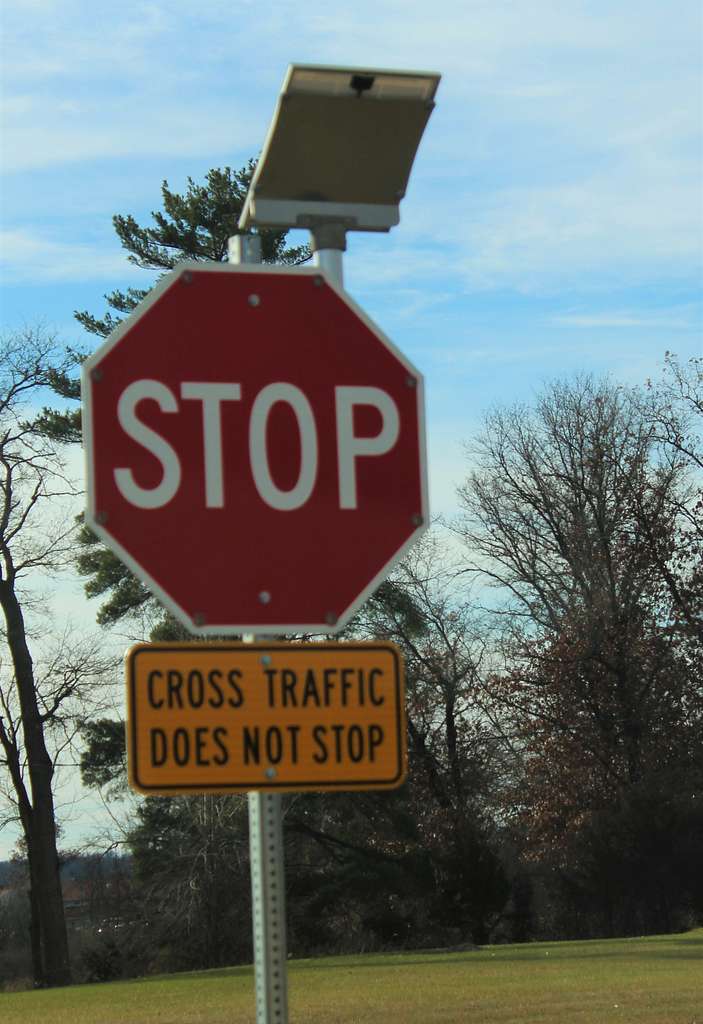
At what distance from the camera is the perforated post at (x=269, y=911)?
2707 millimetres

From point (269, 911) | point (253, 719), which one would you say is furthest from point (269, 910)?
point (253, 719)

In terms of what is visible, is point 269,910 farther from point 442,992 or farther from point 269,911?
point 442,992

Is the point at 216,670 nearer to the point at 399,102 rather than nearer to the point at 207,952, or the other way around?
the point at 399,102

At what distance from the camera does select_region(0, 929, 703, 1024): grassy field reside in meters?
15.4

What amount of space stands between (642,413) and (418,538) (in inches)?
1713

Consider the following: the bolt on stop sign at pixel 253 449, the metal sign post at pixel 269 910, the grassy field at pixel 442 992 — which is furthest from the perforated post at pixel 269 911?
the grassy field at pixel 442 992

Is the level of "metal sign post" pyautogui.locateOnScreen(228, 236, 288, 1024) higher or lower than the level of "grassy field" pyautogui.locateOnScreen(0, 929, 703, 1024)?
higher

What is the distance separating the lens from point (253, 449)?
2.81 meters

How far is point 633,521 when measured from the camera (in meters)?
43.3

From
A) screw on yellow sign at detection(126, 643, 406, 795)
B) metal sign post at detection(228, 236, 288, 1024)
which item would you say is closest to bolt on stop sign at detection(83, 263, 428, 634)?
screw on yellow sign at detection(126, 643, 406, 795)

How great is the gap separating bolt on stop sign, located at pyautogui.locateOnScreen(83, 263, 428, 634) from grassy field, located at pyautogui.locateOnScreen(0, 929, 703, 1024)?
1219cm

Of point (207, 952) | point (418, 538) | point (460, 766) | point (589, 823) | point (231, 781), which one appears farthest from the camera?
point (460, 766)

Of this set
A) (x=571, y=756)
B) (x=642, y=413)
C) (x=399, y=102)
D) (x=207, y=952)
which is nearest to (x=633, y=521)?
(x=642, y=413)

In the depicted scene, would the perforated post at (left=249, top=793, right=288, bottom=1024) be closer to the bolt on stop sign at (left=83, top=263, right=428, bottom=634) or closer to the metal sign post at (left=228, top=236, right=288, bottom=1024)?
the metal sign post at (left=228, top=236, right=288, bottom=1024)
